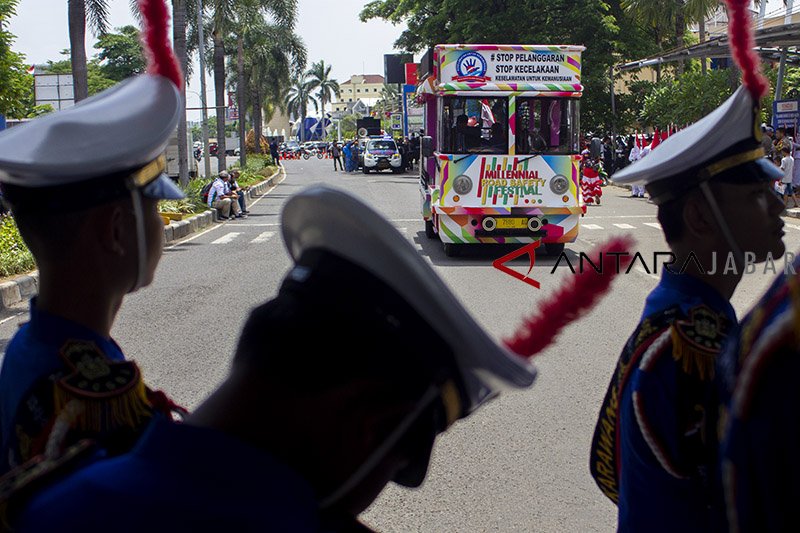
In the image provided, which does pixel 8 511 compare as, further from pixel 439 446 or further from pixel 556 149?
pixel 556 149

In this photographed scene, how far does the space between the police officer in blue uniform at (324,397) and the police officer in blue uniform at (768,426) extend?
10.1 inches

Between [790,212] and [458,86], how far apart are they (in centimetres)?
917

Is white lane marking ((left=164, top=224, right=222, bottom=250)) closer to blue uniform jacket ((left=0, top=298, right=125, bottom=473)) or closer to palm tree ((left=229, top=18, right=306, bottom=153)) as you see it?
blue uniform jacket ((left=0, top=298, right=125, bottom=473))

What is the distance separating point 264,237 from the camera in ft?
57.0

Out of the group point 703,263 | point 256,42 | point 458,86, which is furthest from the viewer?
point 256,42

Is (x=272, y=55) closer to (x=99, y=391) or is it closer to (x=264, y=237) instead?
(x=264, y=237)

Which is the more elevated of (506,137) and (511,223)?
(506,137)

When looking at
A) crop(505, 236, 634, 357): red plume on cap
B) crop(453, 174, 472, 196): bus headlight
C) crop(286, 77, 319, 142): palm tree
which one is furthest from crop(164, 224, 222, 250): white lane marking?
crop(286, 77, 319, 142): palm tree

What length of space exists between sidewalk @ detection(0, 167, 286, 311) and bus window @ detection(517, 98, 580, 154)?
21.5 ft

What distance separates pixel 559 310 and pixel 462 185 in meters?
11.1

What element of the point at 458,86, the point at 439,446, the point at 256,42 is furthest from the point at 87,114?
the point at 256,42

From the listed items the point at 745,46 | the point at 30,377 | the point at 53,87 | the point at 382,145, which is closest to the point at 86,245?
the point at 30,377

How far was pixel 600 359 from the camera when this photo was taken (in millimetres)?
6984

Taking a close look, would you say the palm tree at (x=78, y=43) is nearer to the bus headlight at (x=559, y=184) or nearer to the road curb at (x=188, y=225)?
the road curb at (x=188, y=225)
